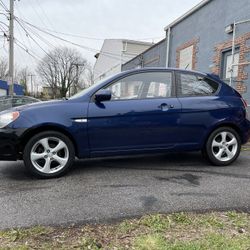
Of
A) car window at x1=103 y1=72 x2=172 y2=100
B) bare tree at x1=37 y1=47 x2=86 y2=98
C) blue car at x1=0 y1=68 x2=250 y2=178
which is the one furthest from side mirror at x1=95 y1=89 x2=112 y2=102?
bare tree at x1=37 y1=47 x2=86 y2=98

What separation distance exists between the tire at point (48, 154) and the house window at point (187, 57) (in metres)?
9.42

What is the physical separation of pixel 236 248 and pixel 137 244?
80 centimetres

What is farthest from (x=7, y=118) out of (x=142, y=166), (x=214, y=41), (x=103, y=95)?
(x=214, y=41)

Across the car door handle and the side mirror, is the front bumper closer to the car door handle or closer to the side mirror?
the side mirror

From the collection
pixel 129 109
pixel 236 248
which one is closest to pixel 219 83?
pixel 129 109

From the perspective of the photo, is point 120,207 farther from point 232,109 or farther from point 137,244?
point 232,109

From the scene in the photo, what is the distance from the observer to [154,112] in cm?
504

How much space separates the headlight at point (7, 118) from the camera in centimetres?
458

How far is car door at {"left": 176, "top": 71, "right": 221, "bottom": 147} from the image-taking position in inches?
206

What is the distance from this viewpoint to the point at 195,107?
5.27 m

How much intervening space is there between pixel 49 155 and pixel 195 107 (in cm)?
233

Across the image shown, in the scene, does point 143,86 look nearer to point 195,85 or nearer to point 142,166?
point 195,85

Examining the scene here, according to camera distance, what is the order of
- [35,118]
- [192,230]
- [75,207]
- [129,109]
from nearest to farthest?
[192,230] → [75,207] → [35,118] → [129,109]

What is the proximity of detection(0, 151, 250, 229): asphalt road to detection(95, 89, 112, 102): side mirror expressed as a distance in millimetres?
1101
